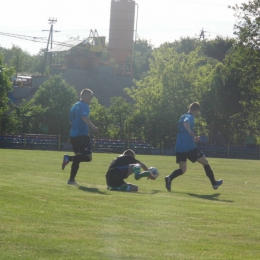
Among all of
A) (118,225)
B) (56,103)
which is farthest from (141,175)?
(56,103)

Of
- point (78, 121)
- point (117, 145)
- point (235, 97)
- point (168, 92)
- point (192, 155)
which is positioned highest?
point (168, 92)

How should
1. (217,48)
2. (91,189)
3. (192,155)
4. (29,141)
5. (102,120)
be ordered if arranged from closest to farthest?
(91,189), (192,155), (29,141), (102,120), (217,48)

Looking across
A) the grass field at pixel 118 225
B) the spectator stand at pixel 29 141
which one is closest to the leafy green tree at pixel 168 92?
the spectator stand at pixel 29 141

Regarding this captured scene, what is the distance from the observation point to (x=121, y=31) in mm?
87562

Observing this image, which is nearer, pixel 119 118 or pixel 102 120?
pixel 102 120

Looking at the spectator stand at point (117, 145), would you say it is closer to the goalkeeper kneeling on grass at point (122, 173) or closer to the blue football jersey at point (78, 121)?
the blue football jersey at point (78, 121)

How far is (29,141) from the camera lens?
44688 millimetres

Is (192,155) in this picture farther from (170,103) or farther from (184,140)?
(170,103)

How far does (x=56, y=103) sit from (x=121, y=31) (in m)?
36.5

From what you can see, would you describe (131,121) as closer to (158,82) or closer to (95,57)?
(158,82)

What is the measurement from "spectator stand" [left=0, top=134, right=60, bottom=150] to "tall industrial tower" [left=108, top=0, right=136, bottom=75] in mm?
41748

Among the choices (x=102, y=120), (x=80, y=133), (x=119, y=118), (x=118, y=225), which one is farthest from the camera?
(x=119, y=118)

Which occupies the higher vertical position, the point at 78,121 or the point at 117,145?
the point at 78,121

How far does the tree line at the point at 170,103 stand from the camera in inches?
1955
